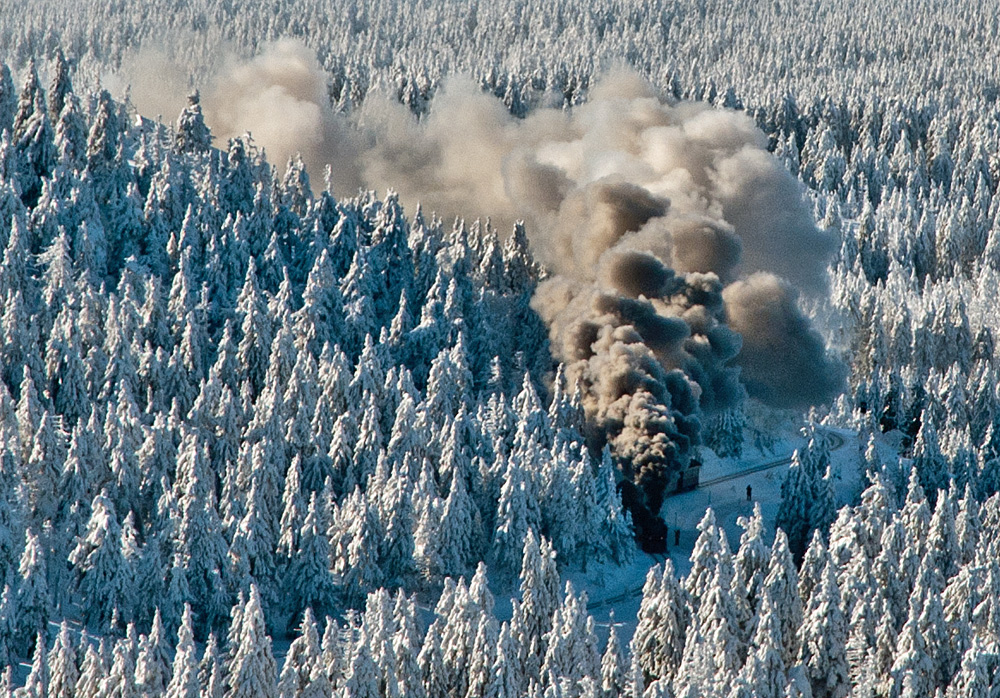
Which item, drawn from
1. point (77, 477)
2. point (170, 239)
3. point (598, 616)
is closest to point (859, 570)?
point (598, 616)

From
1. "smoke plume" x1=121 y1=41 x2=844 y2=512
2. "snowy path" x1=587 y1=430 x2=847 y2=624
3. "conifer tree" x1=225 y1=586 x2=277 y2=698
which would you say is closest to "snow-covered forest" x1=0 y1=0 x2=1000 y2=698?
"conifer tree" x1=225 y1=586 x2=277 y2=698

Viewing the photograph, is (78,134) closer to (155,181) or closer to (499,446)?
(155,181)

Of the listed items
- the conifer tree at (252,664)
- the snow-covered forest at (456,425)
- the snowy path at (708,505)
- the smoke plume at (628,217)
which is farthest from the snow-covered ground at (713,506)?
the conifer tree at (252,664)

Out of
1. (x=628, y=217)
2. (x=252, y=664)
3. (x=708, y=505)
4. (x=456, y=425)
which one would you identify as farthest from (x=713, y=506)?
(x=252, y=664)

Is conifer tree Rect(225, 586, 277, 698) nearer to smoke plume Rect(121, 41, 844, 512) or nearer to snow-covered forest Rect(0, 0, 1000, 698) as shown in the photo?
snow-covered forest Rect(0, 0, 1000, 698)

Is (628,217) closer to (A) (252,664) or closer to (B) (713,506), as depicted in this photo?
(B) (713,506)

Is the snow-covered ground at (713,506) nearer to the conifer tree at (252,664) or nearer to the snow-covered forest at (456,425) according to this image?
the snow-covered forest at (456,425)
